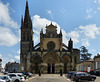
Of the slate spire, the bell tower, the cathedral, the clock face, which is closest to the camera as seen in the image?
the cathedral

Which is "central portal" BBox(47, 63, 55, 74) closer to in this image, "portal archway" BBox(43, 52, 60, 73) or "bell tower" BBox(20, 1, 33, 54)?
"portal archway" BBox(43, 52, 60, 73)

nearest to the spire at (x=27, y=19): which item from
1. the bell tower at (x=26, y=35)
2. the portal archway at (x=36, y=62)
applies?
the bell tower at (x=26, y=35)

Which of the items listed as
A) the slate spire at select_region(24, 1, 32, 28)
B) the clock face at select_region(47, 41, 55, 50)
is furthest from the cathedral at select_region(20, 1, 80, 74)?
the slate spire at select_region(24, 1, 32, 28)

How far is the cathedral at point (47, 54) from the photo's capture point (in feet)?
222

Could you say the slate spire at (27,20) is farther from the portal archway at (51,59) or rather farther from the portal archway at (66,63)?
the portal archway at (66,63)

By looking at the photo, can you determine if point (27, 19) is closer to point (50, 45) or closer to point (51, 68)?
point (50, 45)

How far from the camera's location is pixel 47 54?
224 ft

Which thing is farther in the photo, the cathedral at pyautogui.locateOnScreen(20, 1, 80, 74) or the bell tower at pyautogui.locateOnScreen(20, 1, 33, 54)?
the bell tower at pyautogui.locateOnScreen(20, 1, 33, 54)

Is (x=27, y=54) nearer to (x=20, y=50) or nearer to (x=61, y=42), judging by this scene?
(x=20, y=50)

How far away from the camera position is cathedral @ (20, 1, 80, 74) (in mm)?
67750


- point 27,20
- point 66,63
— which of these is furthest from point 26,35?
point 66,63

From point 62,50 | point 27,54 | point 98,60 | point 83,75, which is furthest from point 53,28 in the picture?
point 83,75

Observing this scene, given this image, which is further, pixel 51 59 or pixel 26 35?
pixel 26 35

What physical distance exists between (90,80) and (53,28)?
44469 mm
